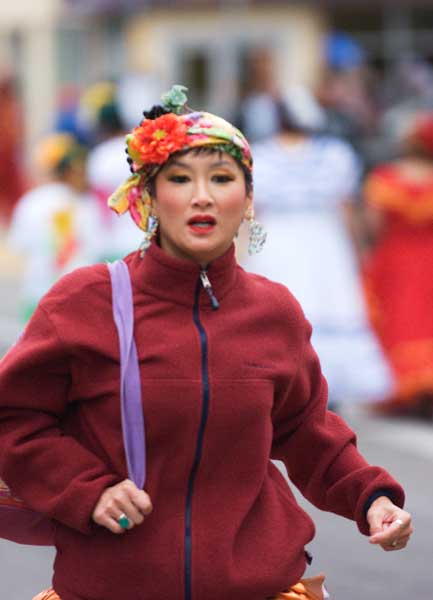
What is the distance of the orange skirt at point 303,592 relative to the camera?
341 cm

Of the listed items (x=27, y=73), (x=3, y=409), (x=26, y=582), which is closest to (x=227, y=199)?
(x=3, y=409)

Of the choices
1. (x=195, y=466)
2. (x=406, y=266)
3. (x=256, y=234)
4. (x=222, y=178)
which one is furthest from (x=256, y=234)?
(x=406, y=266)

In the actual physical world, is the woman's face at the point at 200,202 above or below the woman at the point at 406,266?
above

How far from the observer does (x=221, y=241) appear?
133 inches

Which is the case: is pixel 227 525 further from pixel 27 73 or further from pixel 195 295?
pixel 27 73

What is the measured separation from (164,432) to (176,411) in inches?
1.9

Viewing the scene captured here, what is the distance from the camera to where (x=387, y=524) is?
340 cm

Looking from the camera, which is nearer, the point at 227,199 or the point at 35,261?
the point at 227,199

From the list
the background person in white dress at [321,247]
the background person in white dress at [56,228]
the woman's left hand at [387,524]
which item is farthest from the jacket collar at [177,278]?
the background person in white dress at [56,228]

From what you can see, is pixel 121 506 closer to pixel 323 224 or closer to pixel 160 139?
pixel 160 139

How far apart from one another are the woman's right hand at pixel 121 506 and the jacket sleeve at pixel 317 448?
0.42 m

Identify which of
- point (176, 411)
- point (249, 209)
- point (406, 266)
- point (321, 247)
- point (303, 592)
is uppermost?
point (249, 209)

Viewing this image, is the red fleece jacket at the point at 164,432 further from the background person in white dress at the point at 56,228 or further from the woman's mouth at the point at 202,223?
the background person in white dress at the point at 56,228

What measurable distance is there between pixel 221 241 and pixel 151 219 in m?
0.19
